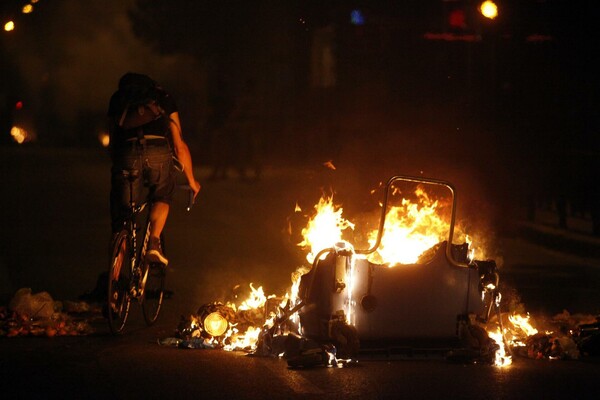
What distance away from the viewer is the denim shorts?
959 cm

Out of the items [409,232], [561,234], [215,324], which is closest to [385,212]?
[409,232]

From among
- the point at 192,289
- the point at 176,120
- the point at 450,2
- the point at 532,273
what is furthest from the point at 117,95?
the point at 450,2

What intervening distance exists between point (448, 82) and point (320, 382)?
1663 centimetres

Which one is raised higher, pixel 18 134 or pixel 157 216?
pixel 18 134

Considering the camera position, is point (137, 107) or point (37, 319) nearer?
point (137, 107)

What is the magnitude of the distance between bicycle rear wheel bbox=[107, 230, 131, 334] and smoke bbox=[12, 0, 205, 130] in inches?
666

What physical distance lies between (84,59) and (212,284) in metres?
17.2

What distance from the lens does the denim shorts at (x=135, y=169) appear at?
959 cm

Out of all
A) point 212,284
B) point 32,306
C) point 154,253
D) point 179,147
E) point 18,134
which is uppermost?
point 18,134

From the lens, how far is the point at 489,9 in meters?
22.4

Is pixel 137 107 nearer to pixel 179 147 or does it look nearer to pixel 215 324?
pixel 179 147

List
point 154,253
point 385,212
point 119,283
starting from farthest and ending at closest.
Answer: point 154,253 < point 119,283 < point 385,212

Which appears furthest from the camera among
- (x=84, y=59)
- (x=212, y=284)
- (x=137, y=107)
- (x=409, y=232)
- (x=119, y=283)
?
(x=84, y=59)

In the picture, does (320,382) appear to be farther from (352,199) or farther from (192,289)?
(352,199)
